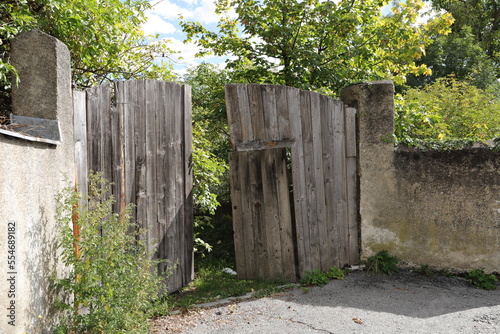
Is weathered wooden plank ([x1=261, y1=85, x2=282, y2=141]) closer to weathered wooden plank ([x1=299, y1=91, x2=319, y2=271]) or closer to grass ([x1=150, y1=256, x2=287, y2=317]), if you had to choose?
weathered wooden plank ([x1=299, y1=91, x2=319, y2=271])

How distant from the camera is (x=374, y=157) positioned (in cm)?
496

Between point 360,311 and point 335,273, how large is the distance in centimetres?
91

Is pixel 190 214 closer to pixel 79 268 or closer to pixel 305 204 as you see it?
pixel 305 204

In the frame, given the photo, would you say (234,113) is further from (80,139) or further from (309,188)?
(80,139)

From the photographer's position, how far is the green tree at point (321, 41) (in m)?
6.36

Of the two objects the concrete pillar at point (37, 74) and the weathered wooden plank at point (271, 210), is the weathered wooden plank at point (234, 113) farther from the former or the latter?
the concrete pillar at point (37, 74)

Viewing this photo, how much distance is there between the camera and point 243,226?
15.8 ft

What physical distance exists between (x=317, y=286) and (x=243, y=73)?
3776 mm

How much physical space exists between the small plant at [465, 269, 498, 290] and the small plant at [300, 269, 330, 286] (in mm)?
1568

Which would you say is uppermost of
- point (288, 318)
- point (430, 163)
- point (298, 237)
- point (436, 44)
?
point (436, 44)

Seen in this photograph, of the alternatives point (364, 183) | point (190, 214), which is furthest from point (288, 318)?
point (364, 183)

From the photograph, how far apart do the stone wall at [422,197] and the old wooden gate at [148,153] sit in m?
2.08

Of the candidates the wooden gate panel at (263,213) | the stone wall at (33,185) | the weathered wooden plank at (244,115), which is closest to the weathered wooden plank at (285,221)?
the wooden gate panel at (263,213)

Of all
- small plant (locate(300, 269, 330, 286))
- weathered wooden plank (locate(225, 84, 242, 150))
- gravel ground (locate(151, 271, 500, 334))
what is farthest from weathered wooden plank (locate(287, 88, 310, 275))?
weathered wooden plank (locate(225, 84, 242, 150))
